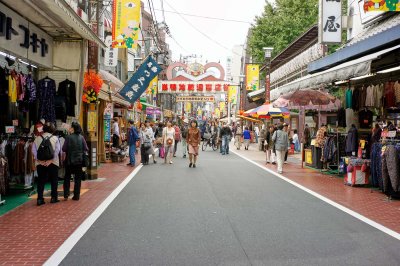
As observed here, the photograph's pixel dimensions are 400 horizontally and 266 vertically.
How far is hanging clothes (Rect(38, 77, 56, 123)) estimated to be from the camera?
415 inches

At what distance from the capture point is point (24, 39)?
9695 millimetres

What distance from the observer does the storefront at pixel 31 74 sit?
872cm

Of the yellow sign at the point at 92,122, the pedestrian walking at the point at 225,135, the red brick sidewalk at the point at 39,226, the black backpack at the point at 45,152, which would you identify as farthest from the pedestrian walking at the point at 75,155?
the pedestrian walking at the point at 225,135

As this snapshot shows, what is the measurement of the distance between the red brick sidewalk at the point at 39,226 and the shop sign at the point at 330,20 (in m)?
12.7

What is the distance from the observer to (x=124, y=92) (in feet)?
54.4

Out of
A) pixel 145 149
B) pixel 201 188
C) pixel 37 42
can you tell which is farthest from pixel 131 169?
pixel 37 42

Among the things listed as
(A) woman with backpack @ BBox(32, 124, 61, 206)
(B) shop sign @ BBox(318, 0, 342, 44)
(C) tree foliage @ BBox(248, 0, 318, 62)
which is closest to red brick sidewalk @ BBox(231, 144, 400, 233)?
(A) woman with backpack @ BBox(32, 124, 61, 206)

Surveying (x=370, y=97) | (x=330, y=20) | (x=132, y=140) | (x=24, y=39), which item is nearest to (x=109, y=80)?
(x=132, y=140)

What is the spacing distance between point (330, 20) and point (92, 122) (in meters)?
11.6

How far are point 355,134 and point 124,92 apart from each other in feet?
29.1

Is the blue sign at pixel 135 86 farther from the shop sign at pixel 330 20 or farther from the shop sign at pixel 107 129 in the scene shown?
the shop sign at pixel 330 20

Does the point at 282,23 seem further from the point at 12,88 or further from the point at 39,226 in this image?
the point at 39,226

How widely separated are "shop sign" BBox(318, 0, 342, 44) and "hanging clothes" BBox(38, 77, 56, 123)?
495 inches

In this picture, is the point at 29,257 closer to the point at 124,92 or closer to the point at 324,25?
the point at 124,92
